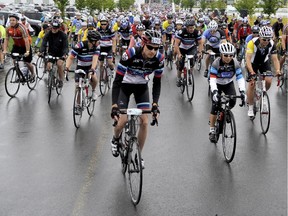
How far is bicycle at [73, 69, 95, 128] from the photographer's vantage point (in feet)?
31.6

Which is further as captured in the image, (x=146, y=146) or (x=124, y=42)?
(x=124, y=42)

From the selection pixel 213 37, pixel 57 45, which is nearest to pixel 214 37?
pixel 213 37

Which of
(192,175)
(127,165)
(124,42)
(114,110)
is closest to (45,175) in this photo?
(127,165)

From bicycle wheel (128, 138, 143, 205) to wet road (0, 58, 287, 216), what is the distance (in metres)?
0.13

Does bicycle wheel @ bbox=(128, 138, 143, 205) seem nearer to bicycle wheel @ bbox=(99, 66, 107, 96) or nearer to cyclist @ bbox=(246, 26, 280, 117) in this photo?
cyclist @ bbox=(246, 26, 280, 117)

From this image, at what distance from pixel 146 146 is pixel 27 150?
2057 millimetres

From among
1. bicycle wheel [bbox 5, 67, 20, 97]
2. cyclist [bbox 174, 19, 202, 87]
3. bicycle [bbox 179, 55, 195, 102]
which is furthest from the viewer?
cyclist [bbox 174, 19, 202, 87]

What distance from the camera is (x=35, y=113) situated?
10.8 meters

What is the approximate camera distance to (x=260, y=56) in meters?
10.1

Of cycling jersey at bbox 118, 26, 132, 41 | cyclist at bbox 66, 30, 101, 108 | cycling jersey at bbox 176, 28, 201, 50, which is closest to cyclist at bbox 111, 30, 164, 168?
cyclist at bbox 66, 30, 101, 108

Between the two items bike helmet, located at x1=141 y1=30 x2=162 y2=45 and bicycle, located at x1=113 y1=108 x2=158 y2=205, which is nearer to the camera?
bicycle, located at x1=113 y1=108 x2=158 y2=205

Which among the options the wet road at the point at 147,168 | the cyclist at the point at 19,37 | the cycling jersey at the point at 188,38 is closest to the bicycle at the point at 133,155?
the wet road at the point at 147,168

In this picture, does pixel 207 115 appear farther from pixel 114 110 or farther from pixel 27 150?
pixel 114 110

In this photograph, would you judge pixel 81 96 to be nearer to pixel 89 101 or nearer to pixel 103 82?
pixel 89 101
